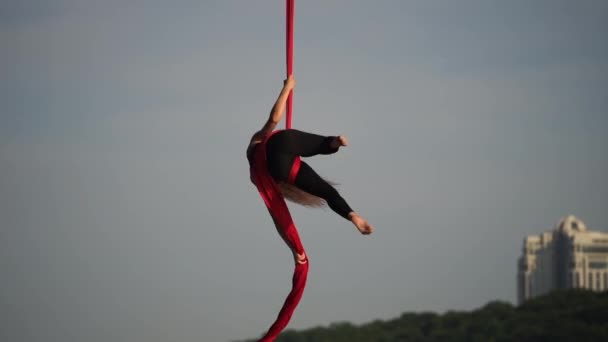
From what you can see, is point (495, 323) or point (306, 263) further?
point (495, 323)

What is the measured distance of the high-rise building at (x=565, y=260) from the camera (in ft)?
434

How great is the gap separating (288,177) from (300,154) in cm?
20

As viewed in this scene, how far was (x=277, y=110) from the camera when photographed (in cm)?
925

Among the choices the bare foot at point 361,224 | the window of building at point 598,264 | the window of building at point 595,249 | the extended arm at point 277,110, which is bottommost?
the bare foot at point 361,224

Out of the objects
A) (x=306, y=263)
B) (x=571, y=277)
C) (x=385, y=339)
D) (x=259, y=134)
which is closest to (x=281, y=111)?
(x=259, y=134)

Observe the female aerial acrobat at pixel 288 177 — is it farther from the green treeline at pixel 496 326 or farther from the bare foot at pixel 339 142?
the green treeline at pixel 496 326

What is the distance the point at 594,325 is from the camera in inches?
2270

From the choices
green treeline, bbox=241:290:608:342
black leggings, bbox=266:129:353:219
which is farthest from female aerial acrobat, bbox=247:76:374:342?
green treeline, bbox=241:290:608:342

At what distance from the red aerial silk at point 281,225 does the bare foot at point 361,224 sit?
23.2 inches

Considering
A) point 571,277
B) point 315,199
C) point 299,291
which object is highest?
point 571,277

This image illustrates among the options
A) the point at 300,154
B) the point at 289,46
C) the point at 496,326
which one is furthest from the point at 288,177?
the point at 496,326

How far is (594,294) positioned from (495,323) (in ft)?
22.4

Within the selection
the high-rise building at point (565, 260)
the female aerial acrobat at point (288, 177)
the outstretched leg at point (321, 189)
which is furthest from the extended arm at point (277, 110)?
the high-rise building at point (565, 260)

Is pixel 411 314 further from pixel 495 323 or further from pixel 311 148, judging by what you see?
pixel 311 148
